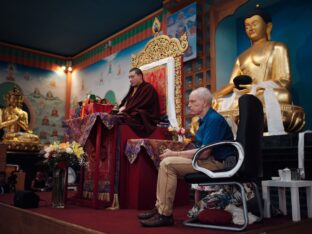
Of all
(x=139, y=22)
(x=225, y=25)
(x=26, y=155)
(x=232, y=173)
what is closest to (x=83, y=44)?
(x=139, y=22)

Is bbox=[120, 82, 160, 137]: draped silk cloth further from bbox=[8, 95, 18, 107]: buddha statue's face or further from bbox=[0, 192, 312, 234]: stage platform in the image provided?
bbox=[8, 95, 18, 107]: buddha statue's face

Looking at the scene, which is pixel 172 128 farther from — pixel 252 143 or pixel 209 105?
pixel 252 143

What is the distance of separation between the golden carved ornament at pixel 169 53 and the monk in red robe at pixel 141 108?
0.27 m

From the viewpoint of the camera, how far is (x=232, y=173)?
217cm

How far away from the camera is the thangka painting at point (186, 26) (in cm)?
575

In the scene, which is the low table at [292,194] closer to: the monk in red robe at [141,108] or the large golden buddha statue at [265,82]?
the large golden buddha statue at [265,82]

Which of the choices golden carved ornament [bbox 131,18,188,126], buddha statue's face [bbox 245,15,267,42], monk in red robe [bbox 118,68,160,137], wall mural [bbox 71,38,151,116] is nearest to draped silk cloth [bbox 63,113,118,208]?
monk in red robe [bbox 118,68,160,137]

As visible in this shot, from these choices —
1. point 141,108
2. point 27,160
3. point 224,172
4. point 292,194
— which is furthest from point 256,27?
point 27,160

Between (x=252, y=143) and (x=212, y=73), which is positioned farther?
(x=212, y=73)

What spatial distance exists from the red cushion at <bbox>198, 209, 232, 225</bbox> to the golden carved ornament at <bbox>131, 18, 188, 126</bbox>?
1.77 meters

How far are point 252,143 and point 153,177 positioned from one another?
1.52 metres

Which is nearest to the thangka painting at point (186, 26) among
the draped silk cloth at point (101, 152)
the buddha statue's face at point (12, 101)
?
the draped silk cloth at point (101, 152)

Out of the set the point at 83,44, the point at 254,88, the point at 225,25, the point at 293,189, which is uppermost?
the point at 83,44

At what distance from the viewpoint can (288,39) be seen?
5582 millimetres
